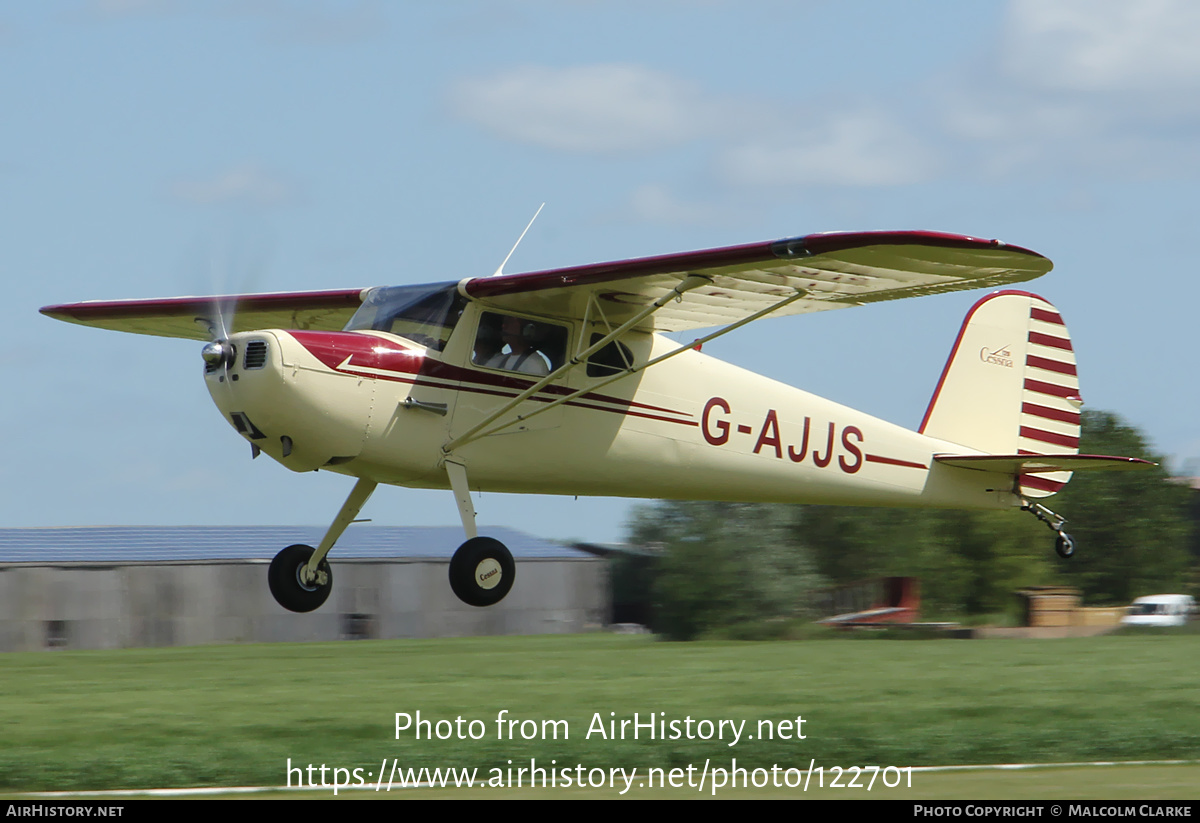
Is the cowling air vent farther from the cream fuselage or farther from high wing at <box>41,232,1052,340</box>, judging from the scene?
high wing at <box>41,232,1052,340</box>

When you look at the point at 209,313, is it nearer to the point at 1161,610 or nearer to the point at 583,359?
the point at 583,359

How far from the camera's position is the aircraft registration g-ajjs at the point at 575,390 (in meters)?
10.6

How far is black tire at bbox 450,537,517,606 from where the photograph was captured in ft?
37.7

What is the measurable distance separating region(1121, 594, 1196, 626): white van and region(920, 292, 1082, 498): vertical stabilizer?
1845cm

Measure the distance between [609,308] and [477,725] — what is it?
3625 mm

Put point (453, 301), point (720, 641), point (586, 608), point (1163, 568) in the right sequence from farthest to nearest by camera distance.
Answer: point (1163, 568) < point (586, 608) < point (720, 641) < point (453, 301)

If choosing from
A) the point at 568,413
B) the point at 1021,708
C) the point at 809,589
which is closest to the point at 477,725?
the point at 568,413

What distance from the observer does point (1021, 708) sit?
41.0 ft

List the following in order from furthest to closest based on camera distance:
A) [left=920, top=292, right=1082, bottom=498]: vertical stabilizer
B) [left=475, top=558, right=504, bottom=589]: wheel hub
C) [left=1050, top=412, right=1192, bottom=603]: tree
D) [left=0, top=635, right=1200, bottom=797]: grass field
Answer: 1. [left=1050, top=412, right=1192, bottom=603]: tree
2. [left=920, top=292, right=1082, bottom=498]: vertical stabilizer
3. [left=475, top=558, right=504, bottom=589]: wheel hub
4. [left=0, top=635, right=1200, bottom=797]: grass field

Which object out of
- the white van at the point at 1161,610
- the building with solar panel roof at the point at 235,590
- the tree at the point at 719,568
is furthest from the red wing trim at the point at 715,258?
the white van at the point at 1161,610

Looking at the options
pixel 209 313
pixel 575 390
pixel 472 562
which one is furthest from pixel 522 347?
pixel 209 313

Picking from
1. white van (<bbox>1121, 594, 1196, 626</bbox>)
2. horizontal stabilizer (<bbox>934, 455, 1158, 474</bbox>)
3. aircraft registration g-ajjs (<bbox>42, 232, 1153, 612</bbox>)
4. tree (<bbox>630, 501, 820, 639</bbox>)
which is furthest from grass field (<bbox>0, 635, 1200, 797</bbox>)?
white van (<bbox>1121, 594, 1196, 626</bbox>)

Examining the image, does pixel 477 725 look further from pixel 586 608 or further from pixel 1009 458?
pixel 586 608

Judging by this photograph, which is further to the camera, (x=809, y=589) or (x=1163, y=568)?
(x=1163, y=568)
